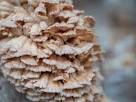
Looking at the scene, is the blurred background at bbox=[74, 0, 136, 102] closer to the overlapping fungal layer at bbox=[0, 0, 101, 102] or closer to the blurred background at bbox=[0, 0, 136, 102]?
the blurred background at bbox=[0, 0, 136, 102]

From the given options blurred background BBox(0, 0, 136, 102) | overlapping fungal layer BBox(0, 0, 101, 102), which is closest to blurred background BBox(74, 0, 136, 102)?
blurred background BBox(0, 0, 136, 102)

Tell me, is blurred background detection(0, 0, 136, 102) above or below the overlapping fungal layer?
above

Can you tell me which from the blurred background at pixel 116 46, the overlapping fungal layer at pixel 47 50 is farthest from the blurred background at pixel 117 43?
the overlapping fungal layer at pixel 47 50

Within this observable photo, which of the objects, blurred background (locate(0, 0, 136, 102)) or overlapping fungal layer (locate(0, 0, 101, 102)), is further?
blurred background (locate(0, 0, 136, 102))

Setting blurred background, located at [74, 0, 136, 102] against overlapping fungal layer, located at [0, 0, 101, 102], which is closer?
overlapping fungal layer, located at [0, 0, 101, 102]

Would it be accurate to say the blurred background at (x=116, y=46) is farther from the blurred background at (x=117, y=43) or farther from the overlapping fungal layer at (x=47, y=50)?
the overlapping fungal layer at (x=47, y=50)

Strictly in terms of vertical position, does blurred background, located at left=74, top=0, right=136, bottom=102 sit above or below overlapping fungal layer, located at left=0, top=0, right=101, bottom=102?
above

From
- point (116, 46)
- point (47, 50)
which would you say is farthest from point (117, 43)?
point (47, 50)
